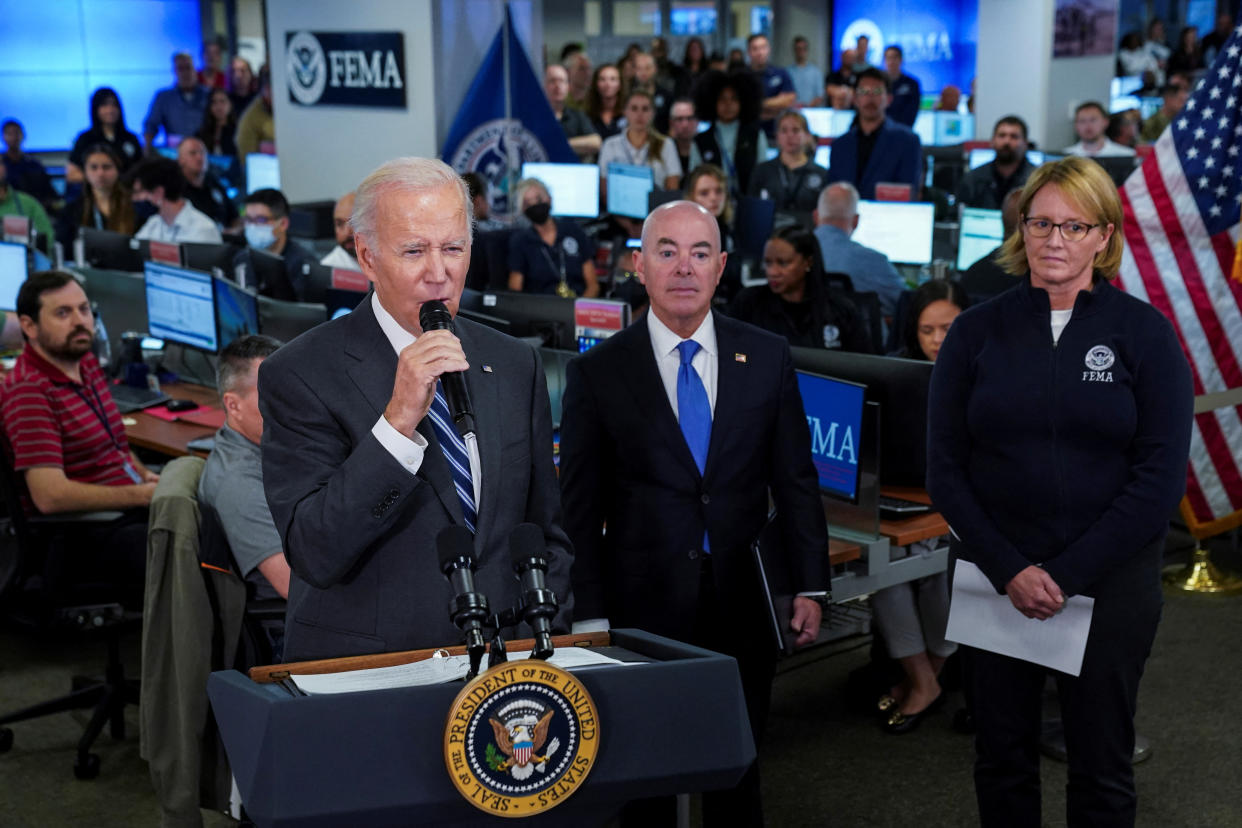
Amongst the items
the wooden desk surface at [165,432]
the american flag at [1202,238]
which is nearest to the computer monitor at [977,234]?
the american flag at [1202,238]

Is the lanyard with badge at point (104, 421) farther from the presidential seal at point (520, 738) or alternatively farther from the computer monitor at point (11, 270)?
the presidential seal at point (520, 738)

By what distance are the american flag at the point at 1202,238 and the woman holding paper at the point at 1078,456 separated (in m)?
2.26

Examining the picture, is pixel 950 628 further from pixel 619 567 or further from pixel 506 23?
pixel 506 23

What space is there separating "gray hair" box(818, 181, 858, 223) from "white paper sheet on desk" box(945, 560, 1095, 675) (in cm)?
374

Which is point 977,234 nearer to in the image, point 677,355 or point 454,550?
point 677,355

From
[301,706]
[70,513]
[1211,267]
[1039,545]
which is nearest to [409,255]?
[301,706]

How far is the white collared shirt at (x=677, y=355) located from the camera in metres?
2.72

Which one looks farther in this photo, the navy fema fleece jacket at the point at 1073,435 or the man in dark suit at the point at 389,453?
the navy fema fleece jacket at the point at 1073,435

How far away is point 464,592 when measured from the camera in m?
1.47

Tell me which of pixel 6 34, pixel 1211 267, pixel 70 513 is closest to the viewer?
pixel 70 513

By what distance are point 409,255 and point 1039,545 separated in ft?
4.42

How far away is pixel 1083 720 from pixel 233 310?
151 inches

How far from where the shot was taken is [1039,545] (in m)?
2.54

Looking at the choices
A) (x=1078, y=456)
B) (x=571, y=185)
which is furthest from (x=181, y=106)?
(x=1078, y=456)
